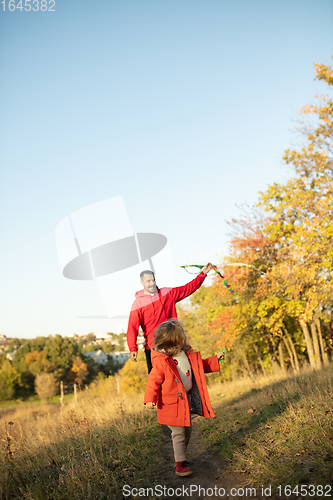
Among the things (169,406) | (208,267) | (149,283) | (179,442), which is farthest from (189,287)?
(179,442)

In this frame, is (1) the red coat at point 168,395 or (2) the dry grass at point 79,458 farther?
(1) the red coat at point 168,395

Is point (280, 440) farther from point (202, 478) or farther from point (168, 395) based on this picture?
point (168, 395)

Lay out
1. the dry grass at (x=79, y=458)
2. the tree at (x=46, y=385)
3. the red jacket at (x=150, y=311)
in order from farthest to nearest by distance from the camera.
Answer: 1. the tree at (x=46, y=385)
2. the red jacket at (x=150, y=311)
3. the dry grass at (x=79, y=458)

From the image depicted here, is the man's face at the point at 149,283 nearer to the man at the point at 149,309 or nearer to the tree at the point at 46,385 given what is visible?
the man at the point at 149,309

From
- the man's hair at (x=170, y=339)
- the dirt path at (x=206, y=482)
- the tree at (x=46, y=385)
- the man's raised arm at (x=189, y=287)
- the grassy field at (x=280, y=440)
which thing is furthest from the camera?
the tree at (x=46, y=385)

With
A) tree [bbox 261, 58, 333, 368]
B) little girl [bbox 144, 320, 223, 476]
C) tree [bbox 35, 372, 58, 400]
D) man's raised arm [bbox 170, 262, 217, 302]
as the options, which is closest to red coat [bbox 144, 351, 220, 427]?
little girl [bbox 144, 320, 223, 476]

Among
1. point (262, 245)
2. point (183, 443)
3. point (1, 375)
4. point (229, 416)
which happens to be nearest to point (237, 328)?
point (262, 245)

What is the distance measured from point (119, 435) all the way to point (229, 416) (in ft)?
7.50

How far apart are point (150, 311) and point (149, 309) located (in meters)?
0.03

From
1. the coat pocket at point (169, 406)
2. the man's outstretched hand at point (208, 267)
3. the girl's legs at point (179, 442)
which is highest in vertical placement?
the man's outstretched hand at point (208, 267)

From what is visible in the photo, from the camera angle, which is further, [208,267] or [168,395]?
[208,267]

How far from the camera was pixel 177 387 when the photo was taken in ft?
13.1

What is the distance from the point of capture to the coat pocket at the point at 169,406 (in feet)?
12.9

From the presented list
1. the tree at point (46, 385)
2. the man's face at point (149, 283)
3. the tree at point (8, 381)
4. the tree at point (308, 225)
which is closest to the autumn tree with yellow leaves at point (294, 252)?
the tree at point (308, 225)
